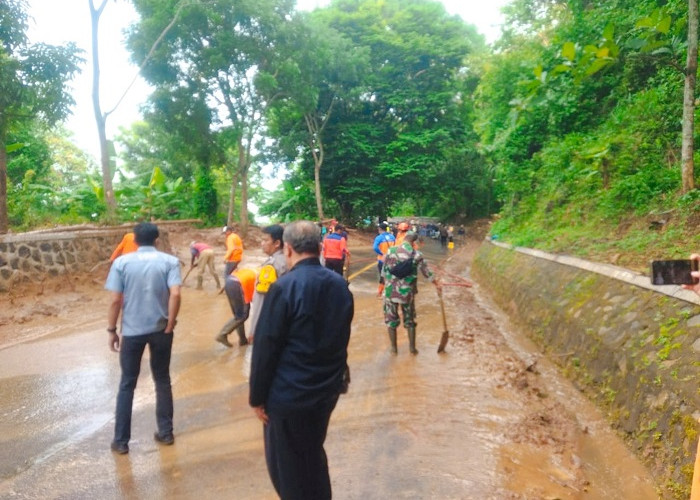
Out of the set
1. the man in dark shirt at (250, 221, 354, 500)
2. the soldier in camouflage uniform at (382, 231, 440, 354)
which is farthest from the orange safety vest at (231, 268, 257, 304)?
the man in dark shirt at (250, 221, 354, 500)

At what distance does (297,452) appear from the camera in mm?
2607

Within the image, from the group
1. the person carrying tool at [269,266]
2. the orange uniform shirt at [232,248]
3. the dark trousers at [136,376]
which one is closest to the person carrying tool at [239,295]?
the person carrying tool at [269,266]

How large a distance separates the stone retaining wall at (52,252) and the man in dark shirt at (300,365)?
9188 millimetres

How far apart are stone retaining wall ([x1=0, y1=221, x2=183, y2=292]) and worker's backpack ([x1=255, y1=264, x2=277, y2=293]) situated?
22.8ft

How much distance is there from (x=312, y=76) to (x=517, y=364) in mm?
18885

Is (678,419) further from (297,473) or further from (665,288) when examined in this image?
(297,473)

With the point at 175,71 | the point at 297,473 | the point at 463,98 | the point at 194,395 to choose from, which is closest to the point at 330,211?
the point at 463,98

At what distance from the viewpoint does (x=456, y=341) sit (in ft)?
26.6

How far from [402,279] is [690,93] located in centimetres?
524

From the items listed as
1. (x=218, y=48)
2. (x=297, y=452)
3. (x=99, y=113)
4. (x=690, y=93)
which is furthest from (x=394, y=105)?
(x=297, y=452)

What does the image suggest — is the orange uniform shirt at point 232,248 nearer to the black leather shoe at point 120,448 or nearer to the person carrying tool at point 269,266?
the person carrying tool at point 269,266

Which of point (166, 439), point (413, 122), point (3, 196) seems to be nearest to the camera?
point (166, 439)

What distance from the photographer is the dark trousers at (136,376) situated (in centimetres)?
413

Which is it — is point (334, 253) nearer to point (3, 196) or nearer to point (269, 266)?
point (269, 266)
